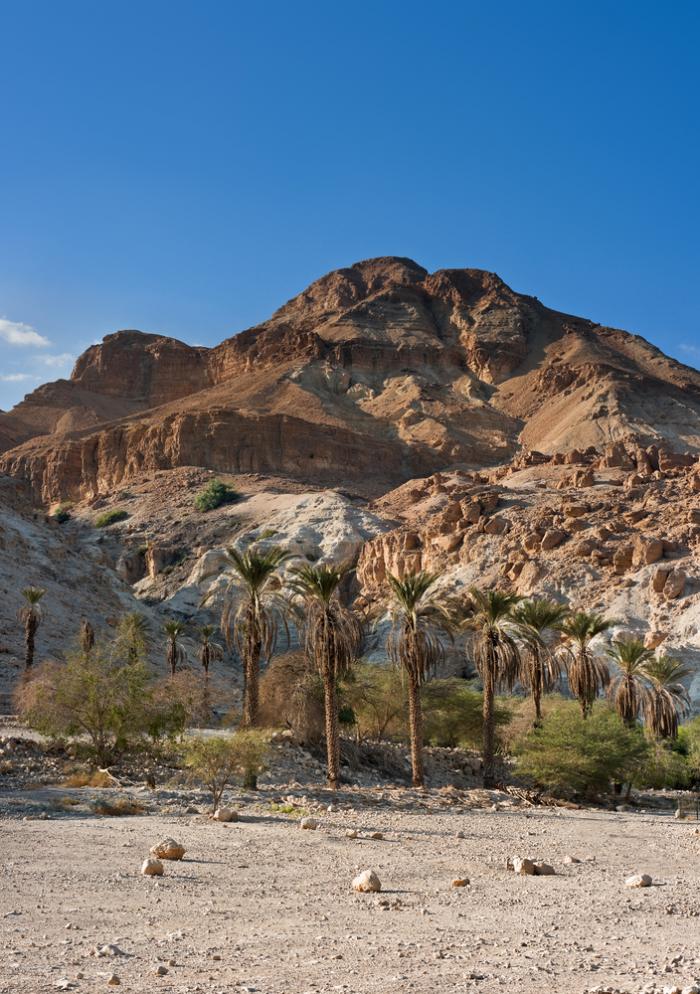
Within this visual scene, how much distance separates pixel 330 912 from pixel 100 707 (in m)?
14.8

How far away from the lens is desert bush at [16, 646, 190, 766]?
947 inches

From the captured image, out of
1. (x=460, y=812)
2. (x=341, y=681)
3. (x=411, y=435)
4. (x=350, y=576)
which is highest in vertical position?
(x=411, y=435)

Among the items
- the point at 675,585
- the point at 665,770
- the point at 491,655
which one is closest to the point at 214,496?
the point at 675,585

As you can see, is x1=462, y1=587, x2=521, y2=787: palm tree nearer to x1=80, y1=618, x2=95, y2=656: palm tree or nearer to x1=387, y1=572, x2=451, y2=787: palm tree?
x1=387, y1=572, x2=451, y2=787: palm tree

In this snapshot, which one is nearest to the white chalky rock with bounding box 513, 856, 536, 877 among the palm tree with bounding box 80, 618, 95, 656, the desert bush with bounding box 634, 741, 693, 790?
the desert bush with bounding box 634, 741, 693, 790

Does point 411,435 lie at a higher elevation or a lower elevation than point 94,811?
higher

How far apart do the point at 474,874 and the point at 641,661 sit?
23583 mm

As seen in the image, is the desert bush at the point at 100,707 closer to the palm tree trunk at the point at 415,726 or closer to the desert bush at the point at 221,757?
the desert bush at the point at 221,757

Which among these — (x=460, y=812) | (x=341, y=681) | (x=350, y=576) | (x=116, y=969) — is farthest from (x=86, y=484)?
(x=116, y=969)

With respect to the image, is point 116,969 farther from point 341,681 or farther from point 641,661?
point 641,661

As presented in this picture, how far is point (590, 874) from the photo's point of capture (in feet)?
45.3

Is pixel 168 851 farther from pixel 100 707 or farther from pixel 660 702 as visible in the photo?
pixel 660 702

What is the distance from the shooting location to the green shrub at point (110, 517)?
104 metres

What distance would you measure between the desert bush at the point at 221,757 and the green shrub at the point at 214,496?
8168 centimetres
